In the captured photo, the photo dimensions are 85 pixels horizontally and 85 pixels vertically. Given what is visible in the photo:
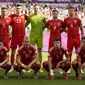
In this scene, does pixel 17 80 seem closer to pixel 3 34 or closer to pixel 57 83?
pixel 57 83

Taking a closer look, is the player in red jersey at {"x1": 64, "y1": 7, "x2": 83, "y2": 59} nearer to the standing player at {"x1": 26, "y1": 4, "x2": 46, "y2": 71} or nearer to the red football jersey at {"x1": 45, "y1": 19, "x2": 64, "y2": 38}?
the red football jersey at {"x1": 45, "y1": 19, "x2": 64, "y2": 38}

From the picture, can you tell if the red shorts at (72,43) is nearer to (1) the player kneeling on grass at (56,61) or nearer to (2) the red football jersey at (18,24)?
(1) the player kneeling on grass at (56,61)

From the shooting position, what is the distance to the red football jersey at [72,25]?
7191 mm

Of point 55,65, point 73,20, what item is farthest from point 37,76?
point 73,20

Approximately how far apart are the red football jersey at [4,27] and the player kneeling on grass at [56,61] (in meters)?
1.29

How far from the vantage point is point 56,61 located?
21.6ft

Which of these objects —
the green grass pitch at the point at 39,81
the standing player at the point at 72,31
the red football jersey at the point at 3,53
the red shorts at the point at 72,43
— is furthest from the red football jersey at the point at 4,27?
the red shorts at the point at 72,43

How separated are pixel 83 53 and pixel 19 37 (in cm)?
160

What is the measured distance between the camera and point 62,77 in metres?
6.63

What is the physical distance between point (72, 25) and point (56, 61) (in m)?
1.04

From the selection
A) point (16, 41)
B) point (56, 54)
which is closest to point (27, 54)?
point (56, 54)

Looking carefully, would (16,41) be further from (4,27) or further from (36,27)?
(36,27)

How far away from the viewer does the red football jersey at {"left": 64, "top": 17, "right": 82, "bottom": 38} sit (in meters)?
7.19

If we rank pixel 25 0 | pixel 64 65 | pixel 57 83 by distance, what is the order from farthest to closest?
pixel 25 0 < pixel 64 65 < pixel 57 83
